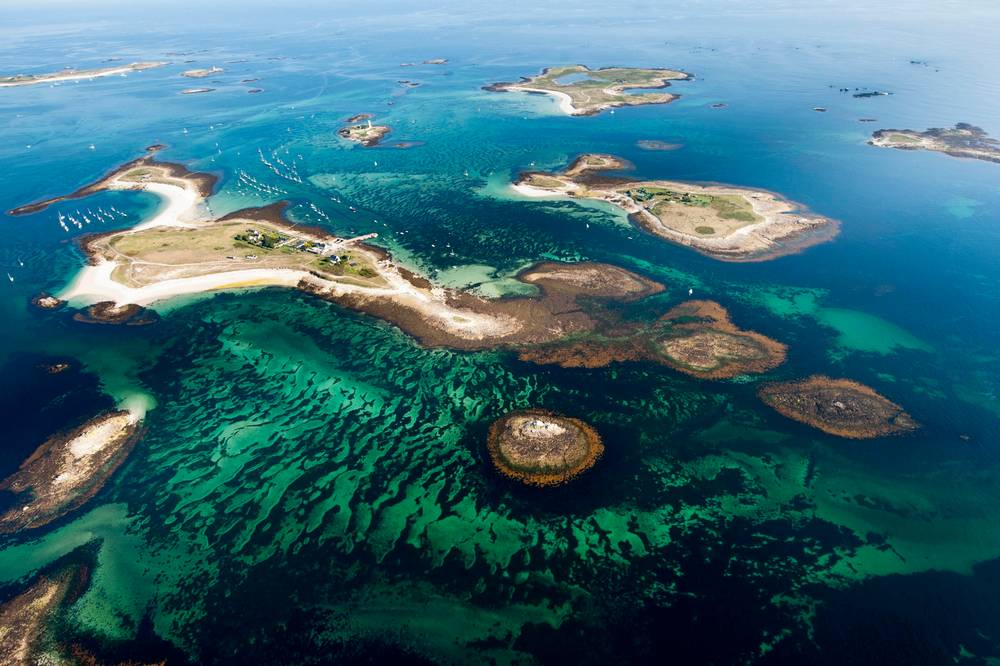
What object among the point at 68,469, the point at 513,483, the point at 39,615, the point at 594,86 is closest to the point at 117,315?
the point at 68,469

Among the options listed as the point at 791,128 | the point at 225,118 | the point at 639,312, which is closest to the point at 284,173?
the point at 225,118

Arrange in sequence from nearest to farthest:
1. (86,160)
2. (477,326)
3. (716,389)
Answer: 1. (716,389)
2. (477,326)
3. (86,160)

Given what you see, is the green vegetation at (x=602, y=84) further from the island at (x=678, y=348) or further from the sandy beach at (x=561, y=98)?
the island at (x=678, y=348)

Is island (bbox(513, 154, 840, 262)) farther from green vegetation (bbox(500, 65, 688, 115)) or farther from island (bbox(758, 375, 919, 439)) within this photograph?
green vegetation (bbox(500, 65, 688, 115))

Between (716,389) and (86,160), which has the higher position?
(86,160)

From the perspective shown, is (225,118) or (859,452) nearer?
(859,452)

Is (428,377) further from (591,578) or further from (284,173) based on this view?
(284,173)

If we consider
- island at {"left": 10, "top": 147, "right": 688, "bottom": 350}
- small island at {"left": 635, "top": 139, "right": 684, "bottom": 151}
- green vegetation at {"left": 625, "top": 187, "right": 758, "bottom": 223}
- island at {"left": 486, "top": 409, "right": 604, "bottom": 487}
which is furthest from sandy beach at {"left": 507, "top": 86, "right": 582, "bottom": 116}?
island at {"left": 486, "top": 409, "right": 604, "bottom": 487}

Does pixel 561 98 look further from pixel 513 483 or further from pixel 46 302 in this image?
pixel 513 483
